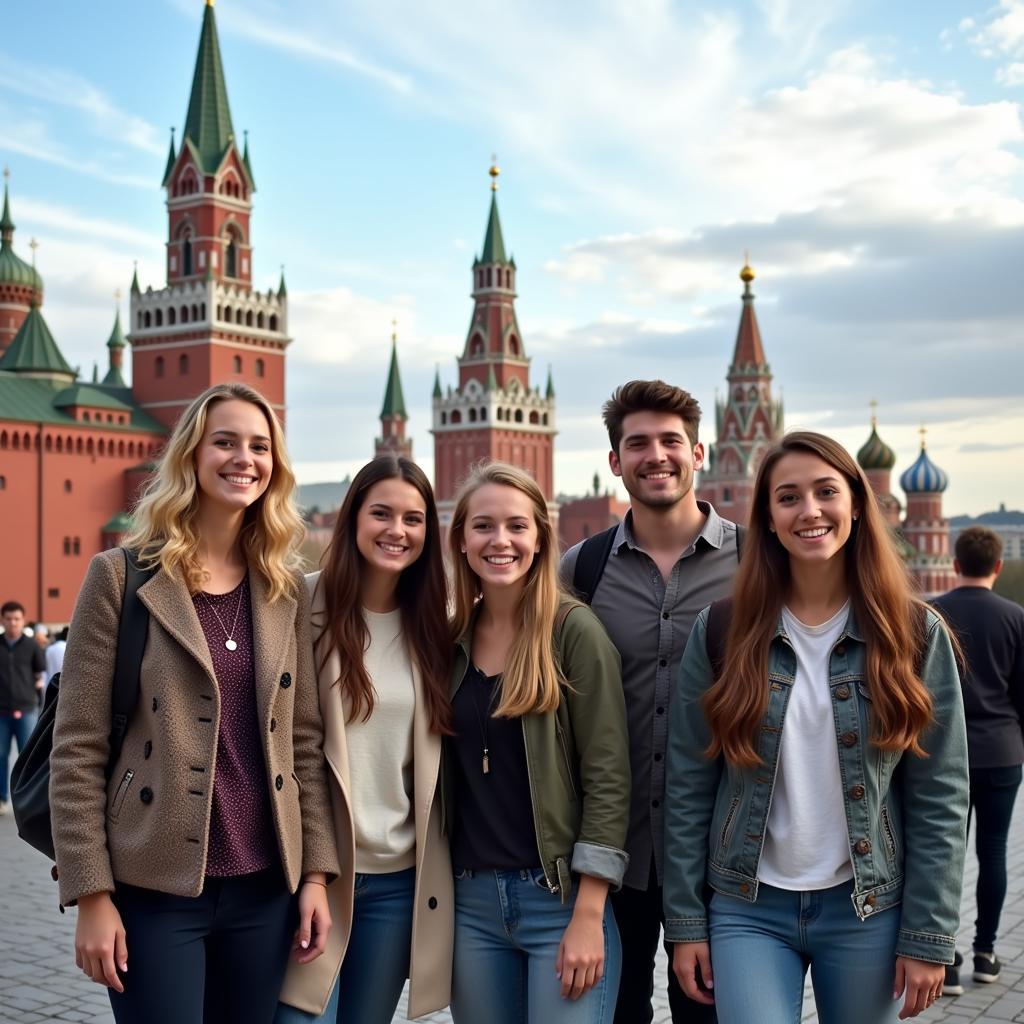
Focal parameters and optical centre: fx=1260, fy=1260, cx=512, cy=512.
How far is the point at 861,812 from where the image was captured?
2930mm

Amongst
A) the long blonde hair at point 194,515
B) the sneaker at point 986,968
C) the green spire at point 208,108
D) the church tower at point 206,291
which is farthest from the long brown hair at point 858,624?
the green spire at point 208,108

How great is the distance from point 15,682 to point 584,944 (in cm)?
811

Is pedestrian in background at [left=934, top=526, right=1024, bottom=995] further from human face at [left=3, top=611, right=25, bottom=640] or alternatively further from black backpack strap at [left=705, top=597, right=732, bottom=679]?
human face at [left=3, top=611, right=25, bottom=640]

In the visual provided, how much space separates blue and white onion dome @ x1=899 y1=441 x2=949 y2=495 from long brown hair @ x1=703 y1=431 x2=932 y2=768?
192 ft

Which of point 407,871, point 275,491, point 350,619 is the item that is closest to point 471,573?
point 350,619

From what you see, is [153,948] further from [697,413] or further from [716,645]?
[697,413]

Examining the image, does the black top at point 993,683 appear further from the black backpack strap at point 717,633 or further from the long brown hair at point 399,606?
the long brown hair at point 399,606

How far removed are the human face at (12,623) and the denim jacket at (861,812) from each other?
330 inches

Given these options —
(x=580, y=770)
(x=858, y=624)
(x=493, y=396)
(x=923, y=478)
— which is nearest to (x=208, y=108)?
(x=493, y=396)

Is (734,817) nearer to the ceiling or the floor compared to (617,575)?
nearer to the floor

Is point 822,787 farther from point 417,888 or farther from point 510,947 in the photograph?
point 417,888

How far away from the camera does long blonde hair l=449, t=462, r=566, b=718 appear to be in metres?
3.17

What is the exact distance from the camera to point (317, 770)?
3174 mm

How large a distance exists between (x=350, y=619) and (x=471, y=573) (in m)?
0.36
